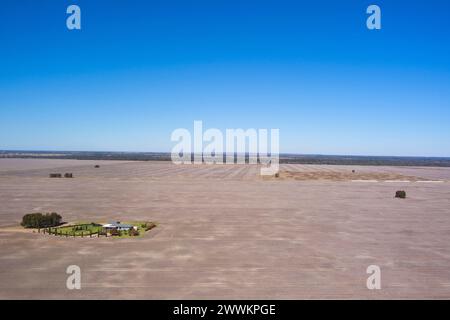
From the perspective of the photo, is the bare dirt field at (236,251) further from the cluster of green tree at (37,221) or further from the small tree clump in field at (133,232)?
the cluster of green tree at (37,221)

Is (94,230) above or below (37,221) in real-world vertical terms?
below

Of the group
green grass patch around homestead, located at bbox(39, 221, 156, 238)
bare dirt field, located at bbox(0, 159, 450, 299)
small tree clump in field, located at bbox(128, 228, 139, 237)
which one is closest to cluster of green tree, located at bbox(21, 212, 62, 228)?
green grass patch around homestead, located at bbox(39, 221, 156, 238)

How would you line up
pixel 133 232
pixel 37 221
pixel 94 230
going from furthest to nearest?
pixel 37 221
pixel 94 230
pixel 133 232

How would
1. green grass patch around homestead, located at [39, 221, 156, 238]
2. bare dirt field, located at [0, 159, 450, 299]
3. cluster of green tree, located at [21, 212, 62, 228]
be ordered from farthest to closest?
cluster of green tree, located at [21, 212, 62, 228]
green grass patch around homestead, located at [39, 221, 156, 238]
bare dirt field, located at [0, 159, 450, 299]

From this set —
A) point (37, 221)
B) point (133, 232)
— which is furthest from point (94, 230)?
point (37, 221)

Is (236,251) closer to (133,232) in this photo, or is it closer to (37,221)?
(133,232)

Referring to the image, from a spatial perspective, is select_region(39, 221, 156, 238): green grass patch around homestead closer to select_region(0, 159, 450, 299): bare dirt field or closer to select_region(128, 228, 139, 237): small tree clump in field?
select_region(128, 228, 139, 237): small tree clump in field

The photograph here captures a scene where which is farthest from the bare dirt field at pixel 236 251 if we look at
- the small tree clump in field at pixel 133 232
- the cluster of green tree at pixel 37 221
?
the cluster of green tree at pixel 37 221

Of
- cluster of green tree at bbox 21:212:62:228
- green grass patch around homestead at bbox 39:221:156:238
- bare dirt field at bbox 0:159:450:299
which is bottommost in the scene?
bare dirt field at bbox 0:159:450:299

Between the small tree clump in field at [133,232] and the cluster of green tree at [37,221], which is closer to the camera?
the small tree clump in field at [133,232]

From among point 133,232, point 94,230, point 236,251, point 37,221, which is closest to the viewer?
point 236,251
